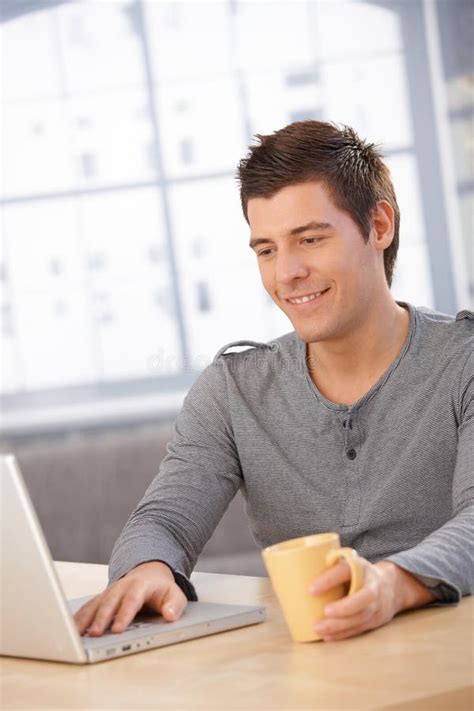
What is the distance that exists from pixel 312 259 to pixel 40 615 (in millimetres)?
800

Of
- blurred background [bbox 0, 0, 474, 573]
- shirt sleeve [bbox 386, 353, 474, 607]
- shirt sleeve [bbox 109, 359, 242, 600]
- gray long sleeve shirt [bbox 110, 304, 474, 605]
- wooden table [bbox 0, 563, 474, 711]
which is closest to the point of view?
wooden table [bbox 0, 563, 474, 711]

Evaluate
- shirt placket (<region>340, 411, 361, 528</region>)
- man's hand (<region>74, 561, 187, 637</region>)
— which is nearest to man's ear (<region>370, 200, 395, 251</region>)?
shirt placket (<region>340, 411, 361, 528</region>)

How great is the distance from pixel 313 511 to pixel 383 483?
0.12 metres

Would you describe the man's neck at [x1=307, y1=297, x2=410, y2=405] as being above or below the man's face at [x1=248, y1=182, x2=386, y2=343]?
below

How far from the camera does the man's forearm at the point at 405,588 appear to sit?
1.20 m

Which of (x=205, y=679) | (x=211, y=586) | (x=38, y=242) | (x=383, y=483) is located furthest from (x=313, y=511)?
(x=38, y=242)

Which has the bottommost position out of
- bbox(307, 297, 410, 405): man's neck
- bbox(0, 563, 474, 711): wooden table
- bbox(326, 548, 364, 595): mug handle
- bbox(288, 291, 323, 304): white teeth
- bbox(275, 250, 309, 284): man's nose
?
bbox(0, 563, 474, 711): wooden table

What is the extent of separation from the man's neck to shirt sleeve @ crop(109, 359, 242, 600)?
0.58ft

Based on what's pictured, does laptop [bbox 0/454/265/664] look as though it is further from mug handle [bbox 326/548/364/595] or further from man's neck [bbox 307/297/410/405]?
man's neck [bbox 307/297/410/405]

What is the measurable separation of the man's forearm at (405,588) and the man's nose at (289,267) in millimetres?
611

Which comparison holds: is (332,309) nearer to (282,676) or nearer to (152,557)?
(152,557)

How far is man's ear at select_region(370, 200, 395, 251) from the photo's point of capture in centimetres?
188

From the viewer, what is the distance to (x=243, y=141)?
4434 millimetres

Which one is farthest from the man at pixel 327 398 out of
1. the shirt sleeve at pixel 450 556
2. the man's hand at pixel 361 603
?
the man's hand at pixel 361 603
